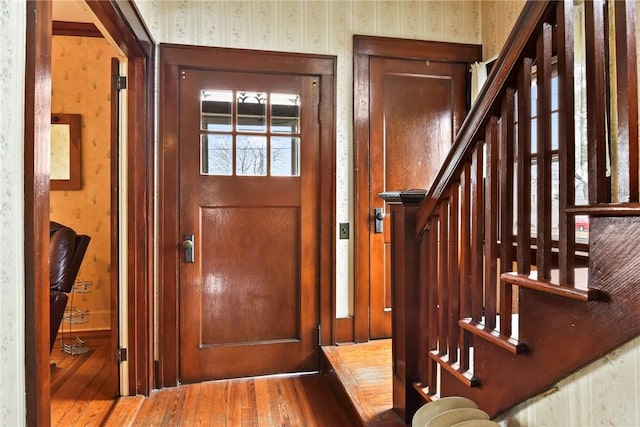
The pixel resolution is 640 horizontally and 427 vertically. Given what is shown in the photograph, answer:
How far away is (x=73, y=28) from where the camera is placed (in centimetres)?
293

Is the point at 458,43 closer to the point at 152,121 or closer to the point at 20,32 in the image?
the point at 152,121

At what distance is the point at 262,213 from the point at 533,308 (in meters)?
1.80

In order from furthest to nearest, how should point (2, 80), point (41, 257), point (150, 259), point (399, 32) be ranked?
point (399, 32), point (150, 259), point (41, 257), point (2, 80)

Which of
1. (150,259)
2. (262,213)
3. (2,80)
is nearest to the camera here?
(2,80)

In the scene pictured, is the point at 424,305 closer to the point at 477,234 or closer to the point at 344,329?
the point at 477,234

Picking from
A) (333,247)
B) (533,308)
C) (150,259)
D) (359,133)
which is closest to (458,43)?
(359,133)

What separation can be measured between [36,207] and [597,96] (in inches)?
56.2

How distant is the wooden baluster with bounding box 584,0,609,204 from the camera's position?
91cm

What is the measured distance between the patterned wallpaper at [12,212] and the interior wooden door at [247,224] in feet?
4.84

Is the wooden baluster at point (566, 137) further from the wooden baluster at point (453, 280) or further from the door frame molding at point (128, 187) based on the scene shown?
the door frame molding at point (128, 187)

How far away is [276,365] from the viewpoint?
8.47 ft

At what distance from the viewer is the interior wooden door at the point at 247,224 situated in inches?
97.4

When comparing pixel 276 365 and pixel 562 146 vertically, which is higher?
pixel 562 146

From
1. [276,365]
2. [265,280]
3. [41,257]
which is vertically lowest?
[276,365]
